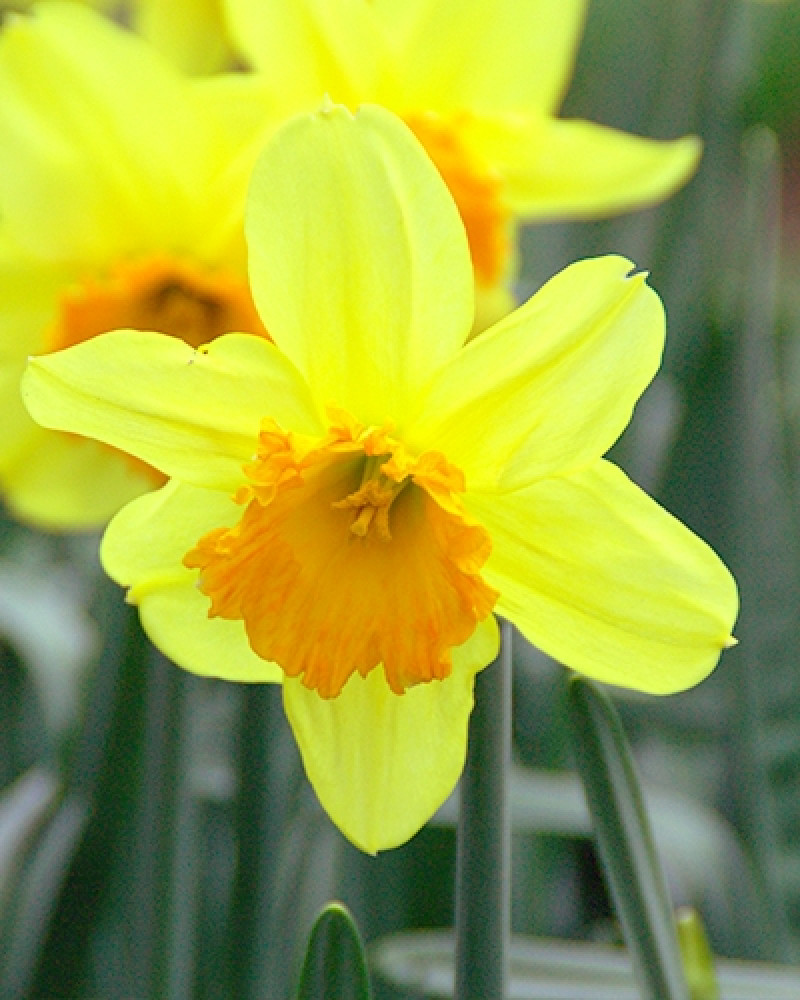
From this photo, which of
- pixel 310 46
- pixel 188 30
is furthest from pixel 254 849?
pixel 188 30

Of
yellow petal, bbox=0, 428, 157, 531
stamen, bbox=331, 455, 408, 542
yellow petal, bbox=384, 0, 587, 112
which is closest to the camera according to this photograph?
stamen, bbox=331, 455, 408, 542

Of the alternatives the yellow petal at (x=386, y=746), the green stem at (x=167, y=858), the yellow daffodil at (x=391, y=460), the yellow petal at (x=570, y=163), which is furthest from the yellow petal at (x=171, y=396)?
the yellow petal at (x=570, y=163)

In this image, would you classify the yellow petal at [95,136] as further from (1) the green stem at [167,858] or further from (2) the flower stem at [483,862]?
(2) the flower stem at [483,862]

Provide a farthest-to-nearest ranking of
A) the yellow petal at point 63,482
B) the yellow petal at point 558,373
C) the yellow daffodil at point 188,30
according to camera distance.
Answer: the yellow daffodil at point 188,30
the yellow petal at point 63,482
the yellow petal at point 558,373

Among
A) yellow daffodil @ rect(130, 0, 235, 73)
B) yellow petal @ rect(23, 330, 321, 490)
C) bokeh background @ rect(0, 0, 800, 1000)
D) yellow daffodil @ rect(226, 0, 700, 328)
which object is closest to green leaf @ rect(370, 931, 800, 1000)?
bokeh background @ rect(0, 0, 800, 1000)

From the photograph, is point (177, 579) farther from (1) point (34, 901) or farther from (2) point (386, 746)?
(1) point (34, 901)

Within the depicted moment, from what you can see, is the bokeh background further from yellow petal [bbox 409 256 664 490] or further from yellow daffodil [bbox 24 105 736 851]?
yellow petal [bbox 409 256 664 490]
